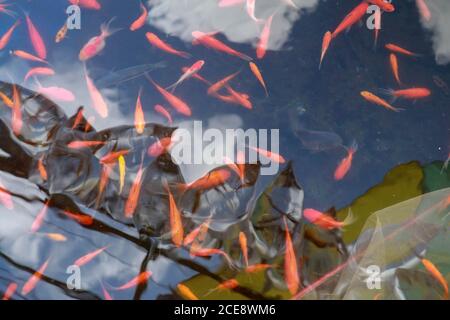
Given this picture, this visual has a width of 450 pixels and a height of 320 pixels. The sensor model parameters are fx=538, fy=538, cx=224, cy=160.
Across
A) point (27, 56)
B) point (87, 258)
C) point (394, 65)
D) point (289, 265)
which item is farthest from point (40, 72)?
point (394, 65)

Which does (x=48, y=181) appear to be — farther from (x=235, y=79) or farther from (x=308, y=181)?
(x=308, y=181)

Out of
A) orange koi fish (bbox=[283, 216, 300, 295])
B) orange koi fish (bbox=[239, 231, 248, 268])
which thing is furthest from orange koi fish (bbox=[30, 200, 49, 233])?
orange koi fish (bbox=[283, 216, 300, 295])

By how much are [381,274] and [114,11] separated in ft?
3.90

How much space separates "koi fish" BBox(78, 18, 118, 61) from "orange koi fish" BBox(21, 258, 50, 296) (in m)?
0.66

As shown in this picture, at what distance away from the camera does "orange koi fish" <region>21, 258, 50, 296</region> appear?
168 cm

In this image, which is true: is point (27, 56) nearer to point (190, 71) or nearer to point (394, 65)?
point (190, 71)

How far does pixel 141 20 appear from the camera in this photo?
1.72 metres

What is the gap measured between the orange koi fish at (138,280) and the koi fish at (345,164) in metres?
0.67

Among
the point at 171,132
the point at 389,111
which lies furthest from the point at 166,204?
the point at 389,111

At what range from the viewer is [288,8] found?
68.2 inches

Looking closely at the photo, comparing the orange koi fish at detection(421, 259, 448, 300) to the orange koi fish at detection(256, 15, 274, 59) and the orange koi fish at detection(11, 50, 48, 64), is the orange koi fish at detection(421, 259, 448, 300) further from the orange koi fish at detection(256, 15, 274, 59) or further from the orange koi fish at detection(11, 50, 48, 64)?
the orange koi fish at detection(11, 50, 48, 64)

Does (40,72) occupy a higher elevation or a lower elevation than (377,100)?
higher

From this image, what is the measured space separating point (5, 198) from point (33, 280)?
271mm

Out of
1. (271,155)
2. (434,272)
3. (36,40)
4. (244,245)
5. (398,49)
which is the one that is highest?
(36,40)
